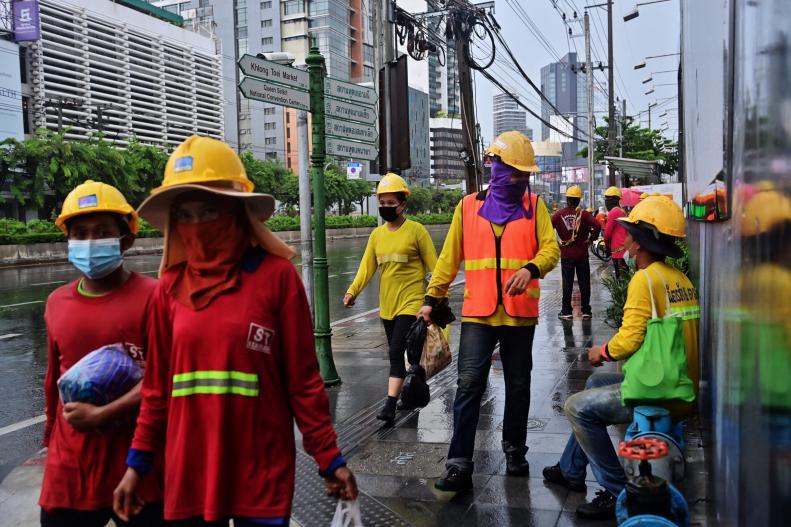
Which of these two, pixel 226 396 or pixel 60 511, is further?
pixel 60 511

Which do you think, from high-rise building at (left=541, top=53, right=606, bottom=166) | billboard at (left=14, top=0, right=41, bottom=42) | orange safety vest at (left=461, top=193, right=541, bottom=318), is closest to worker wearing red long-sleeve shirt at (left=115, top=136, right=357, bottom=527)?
orange safety vest at (left=461, top=193, right=541, bottom=318)

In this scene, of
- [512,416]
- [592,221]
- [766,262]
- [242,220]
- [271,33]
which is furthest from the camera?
[271,33]

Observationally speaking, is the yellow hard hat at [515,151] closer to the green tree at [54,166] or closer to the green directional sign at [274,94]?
the green directional sign at [274,94]

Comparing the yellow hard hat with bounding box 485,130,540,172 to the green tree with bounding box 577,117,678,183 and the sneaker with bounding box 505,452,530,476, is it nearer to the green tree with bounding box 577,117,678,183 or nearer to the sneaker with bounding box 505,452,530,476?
the sneaker with bounding box 505,452,530,476

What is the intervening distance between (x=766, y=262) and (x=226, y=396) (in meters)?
1.52

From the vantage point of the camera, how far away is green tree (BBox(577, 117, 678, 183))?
36.8 metres

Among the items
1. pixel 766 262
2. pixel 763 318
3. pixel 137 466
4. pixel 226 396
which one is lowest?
pixel 137 466

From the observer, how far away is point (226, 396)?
231 centimetres

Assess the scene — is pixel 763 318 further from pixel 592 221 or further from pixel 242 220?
pixel 592 221

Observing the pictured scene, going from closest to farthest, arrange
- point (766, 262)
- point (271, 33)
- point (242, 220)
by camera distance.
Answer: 1. point (766, 262)
2. point (242, 220)
3. point (271, 33)

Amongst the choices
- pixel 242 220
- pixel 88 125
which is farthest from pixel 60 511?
pixel 88 125

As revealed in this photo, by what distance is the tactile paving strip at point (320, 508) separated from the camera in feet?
12.8

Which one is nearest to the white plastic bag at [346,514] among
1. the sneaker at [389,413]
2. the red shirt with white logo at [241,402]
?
the red shirt with white logo at [241,402]

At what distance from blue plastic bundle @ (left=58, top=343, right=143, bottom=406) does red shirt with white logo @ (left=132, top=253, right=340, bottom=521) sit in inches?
10.2
